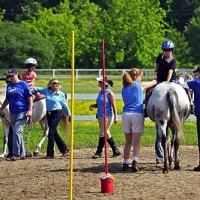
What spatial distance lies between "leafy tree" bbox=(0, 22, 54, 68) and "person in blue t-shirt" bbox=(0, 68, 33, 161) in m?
43.6

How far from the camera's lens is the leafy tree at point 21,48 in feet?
198

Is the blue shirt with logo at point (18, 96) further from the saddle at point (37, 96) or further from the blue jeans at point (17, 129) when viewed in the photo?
the saddle at point (37, 96)

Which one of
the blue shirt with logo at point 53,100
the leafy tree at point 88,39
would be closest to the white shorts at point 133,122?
the blue shirt with logo at point 53,100

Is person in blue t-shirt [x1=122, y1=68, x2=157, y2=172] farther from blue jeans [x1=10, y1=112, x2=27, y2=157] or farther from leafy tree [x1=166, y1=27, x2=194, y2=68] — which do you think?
leafy tree [x1=166, y1=27, x2=194, y2=68]

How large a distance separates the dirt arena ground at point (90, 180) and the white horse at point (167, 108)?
0.68 meters

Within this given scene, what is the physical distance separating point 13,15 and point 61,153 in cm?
6943

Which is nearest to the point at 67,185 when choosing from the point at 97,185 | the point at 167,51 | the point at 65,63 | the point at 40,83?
the point at 97,185

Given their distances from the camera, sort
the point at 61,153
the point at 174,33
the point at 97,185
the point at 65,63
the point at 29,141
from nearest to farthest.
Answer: the point at 97,185, the point at 61,153, the point at 29,141, the point at 65,63, the point at 174,33

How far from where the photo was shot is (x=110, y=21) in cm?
6812

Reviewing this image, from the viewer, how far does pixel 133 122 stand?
14.3 m

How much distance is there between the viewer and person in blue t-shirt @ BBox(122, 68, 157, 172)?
1437cm

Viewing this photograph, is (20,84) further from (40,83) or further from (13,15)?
(13,15)

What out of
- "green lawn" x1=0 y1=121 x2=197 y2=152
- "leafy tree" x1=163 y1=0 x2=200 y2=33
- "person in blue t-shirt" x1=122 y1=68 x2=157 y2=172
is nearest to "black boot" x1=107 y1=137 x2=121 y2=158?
"green lawn" x1=0 y1=121 x2=197 y2=152

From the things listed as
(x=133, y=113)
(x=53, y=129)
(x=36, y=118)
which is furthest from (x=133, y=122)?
(x=36, y=118)
